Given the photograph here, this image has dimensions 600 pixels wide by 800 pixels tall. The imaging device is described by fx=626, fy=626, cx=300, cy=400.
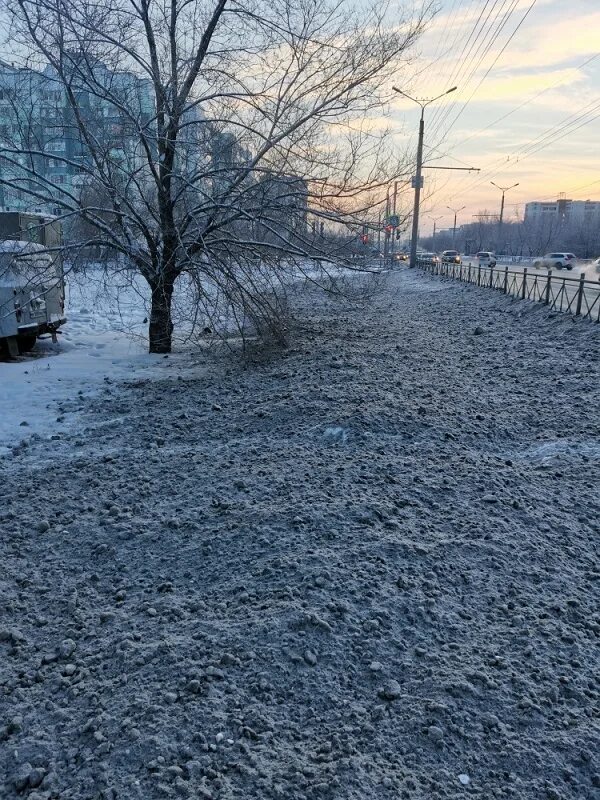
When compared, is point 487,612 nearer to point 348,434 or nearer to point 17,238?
point 348,434

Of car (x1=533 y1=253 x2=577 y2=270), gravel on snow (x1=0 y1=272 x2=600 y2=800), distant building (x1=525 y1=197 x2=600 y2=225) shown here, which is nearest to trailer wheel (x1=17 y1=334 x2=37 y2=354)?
gravel on snow (x1=0 y1=272 x2=600 y2=800)

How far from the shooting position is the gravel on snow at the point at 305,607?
6.43 ft

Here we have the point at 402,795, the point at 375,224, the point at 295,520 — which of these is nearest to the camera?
the point at 402,795

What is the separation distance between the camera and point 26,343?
31.4 ft

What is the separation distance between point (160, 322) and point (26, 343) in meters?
2.18

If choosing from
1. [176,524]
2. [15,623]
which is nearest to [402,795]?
[15,623]

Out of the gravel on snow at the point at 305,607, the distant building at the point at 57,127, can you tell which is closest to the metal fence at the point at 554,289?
the gravel on snow at the point at 305,607

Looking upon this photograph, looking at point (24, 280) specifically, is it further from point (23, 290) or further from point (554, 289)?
point (554, 289)

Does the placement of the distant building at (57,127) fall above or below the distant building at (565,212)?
below

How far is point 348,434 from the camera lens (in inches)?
197

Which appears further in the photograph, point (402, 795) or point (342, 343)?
point (342, 343)

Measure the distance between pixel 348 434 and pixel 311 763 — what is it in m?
3.20

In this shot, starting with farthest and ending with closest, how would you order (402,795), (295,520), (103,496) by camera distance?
1. (103,496)
2. (295,520)
3. (402,795)

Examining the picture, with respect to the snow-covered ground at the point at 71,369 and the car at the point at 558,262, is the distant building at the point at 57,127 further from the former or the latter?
the car at the point at 558,262
